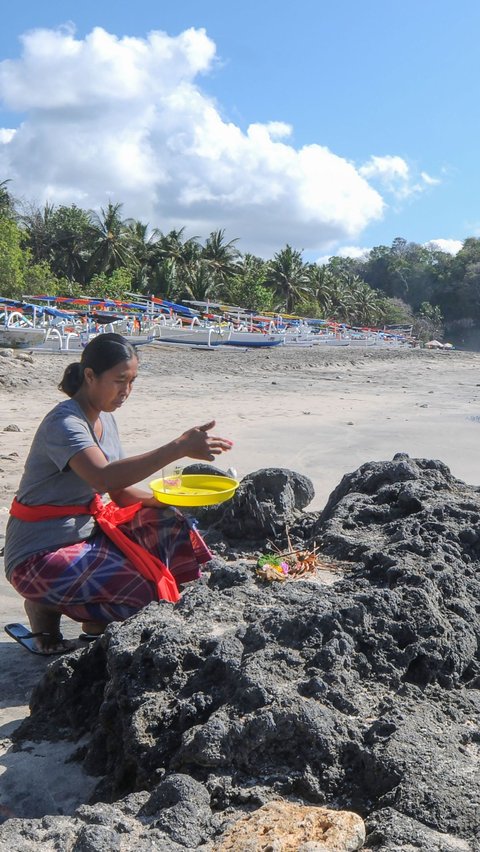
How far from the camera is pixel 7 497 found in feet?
17.8

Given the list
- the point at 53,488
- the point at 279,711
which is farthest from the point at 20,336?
the point at 279,711

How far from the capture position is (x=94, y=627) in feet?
10.2

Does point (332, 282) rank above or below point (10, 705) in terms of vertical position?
above

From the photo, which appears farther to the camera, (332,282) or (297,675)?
(332,282)

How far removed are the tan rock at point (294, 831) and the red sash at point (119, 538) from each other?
126 cm

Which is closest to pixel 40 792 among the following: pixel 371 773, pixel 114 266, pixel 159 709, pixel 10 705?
pixel 159 709

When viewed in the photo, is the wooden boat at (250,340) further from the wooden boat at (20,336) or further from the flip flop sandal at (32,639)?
the flip flop sandal at (32,639)

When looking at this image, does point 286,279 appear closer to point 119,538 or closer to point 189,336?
point 189,336

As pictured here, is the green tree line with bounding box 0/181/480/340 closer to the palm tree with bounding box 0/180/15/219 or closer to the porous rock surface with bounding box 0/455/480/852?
the palm tree with bounding box 0/180/15/219

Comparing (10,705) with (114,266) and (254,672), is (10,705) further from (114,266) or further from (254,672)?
(114,266)

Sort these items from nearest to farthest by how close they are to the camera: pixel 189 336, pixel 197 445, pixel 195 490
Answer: pixel 197 445, pixel 195 490, pixel 189 336

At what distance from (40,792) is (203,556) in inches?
50.9

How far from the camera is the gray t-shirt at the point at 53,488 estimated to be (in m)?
2.98

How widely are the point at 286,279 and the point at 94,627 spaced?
5510cm
